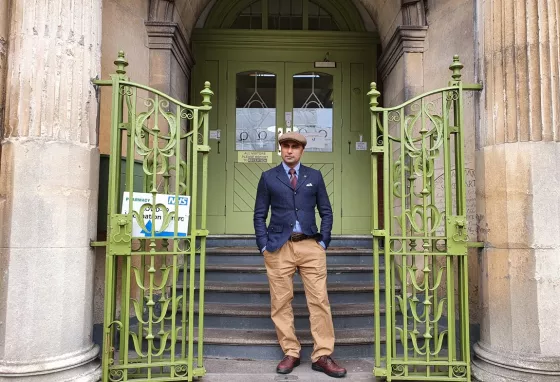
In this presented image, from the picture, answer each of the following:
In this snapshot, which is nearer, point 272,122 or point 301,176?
point 301,176

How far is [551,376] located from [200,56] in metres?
5.56

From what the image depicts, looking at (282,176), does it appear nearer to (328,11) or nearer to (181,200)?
(181,200)

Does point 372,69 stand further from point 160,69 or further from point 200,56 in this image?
point 160,69

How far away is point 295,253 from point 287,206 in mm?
387

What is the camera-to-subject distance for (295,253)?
3.68 m

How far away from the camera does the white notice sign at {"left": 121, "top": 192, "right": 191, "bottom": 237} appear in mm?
3455

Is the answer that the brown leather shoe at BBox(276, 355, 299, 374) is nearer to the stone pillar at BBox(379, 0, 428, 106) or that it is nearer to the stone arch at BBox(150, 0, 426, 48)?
the stone pillar at BBox(379, 0, 428, 106)

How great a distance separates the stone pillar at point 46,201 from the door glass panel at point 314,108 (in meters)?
3.59

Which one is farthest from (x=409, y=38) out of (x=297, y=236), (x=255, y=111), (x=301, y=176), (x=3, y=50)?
(x=3, y=50)

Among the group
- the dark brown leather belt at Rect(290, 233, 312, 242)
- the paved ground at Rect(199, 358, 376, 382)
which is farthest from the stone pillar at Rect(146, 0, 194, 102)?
the paved ground at Rect(199, 358, 376, 382)

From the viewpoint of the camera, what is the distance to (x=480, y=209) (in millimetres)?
3715

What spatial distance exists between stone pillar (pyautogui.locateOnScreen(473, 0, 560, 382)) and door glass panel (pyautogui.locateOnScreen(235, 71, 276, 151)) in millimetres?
3408

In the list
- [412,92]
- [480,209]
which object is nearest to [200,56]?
[412,92]

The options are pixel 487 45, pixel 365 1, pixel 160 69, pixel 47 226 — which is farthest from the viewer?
pixel 365 1
